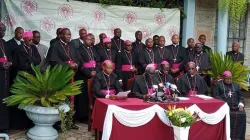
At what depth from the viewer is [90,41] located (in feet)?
25.0

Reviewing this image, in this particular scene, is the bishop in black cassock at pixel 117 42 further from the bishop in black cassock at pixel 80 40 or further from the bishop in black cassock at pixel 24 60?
the bishop in black cassock at pixel 24 60

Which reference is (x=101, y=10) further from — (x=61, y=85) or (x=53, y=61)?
(x=61, y=85)

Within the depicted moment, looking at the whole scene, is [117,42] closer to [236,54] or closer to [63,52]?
[63,52]

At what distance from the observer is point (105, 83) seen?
6637mm

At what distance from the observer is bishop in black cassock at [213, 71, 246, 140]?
6816 mm

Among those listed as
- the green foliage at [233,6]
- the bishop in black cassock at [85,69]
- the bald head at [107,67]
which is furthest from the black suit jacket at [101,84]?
the green foliage at [233,6]

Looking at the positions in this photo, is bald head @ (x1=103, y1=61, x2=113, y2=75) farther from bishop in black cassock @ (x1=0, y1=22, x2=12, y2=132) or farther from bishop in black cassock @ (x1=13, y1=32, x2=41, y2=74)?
bishop in black cassock @ (x1=0, y1=22, x2=12, y2=132)

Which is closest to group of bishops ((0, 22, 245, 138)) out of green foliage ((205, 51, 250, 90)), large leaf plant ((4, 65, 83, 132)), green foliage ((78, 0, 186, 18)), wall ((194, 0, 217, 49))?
green foliage ((205, 51, 250, 90))

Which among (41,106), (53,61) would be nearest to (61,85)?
(41,106)

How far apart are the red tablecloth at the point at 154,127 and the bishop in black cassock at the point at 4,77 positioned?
5.98 feet

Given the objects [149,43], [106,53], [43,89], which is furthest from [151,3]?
[43,89]

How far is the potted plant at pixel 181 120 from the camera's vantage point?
5355 millimetres

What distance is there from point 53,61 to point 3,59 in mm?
889

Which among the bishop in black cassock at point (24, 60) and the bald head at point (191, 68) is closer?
the bishop in black cassock at point (24, 60)
